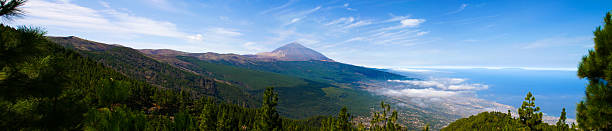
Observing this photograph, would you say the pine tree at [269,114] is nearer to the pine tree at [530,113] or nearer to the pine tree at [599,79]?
the pine tree at [530,113]

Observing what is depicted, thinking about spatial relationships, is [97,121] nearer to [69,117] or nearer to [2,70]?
[69,117]

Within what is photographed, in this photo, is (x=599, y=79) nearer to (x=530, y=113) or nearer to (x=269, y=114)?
(x=530, y=113)

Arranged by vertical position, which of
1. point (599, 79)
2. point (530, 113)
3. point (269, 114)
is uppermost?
point (599, 79)

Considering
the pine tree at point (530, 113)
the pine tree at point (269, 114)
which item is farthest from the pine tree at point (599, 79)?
the pine tree at point (269, 114)

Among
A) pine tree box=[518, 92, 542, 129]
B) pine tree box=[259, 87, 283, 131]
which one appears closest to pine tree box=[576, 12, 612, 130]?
pine tree box=[518, 92, 542, 129]

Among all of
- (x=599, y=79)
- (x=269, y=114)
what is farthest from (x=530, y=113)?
(x=269, y=114)
